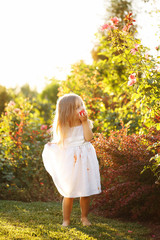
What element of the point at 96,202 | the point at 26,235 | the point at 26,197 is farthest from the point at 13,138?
the point at 26,235

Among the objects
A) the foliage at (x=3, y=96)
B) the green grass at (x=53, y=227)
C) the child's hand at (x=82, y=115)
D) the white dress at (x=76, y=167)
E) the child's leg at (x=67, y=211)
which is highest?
the foliage at (x=3, y=96)

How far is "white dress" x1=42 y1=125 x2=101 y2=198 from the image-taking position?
372 centimetres

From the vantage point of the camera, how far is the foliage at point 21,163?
5.70 metres

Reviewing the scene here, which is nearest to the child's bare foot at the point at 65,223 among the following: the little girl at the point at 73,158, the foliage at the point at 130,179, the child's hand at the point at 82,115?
the little girl at the point at 73,158

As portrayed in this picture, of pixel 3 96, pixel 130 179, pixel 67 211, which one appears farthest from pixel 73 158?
pixel 3 96

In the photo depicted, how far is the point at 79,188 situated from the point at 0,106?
529 centimetres

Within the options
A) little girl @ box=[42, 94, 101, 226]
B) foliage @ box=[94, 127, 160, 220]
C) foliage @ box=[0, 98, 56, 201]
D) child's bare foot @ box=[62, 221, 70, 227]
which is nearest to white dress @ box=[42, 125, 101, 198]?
little girl @ box=[42, 94, 101, 226]

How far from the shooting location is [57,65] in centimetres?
774

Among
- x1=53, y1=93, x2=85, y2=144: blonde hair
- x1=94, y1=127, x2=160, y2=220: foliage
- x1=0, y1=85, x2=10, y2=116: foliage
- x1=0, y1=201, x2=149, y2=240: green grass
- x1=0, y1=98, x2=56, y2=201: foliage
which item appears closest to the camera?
x1=0, y1=201, x2=149, y2=240: green grass

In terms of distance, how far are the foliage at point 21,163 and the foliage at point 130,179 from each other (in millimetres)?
1726

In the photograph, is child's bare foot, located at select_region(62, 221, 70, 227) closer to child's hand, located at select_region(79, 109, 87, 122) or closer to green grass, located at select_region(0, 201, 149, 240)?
green grass, located at select_region(0, 201, 149, 240)

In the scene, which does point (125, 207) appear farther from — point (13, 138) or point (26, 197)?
point (13, 138)

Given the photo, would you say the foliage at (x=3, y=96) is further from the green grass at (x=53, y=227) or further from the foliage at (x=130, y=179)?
the foliage at (x=130, y=179)

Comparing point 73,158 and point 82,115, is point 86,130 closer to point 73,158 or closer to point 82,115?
point 82,115
